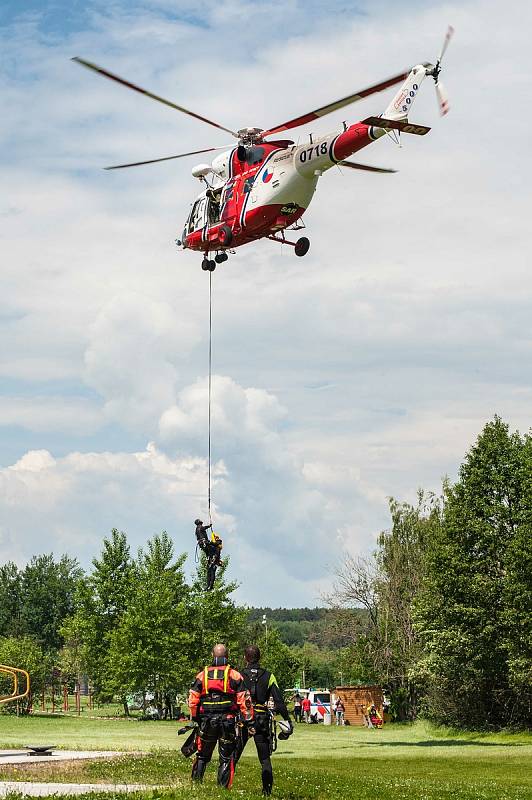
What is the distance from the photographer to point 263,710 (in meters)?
15.3

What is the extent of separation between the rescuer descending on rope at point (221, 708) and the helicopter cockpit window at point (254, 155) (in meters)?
14.4

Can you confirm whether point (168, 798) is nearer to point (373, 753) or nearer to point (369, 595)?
point (373, 753)

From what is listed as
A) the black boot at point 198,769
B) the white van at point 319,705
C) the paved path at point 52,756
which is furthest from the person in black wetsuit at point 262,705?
the white van at point 319,705

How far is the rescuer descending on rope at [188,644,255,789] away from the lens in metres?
14.9

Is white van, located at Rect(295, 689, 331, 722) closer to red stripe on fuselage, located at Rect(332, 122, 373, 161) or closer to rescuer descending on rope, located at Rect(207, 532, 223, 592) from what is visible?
rescuer descending on rope, located at Rect(207, 532, 223, 592)

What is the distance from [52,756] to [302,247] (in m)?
12.7

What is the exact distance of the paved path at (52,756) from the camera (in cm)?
1997

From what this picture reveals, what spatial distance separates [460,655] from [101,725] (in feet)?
51.4

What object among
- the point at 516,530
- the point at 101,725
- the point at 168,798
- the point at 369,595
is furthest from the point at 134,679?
the point at 168,798

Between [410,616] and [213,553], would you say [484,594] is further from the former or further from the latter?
[213,553]

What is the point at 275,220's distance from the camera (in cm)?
2523

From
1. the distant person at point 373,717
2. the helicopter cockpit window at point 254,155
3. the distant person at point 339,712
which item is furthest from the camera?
the distant person at point 339,712

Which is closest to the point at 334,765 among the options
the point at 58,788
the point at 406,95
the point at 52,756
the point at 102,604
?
the point at 52,756

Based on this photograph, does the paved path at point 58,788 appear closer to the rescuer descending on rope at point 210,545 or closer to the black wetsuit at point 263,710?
the black wetsuit at point 263,710
